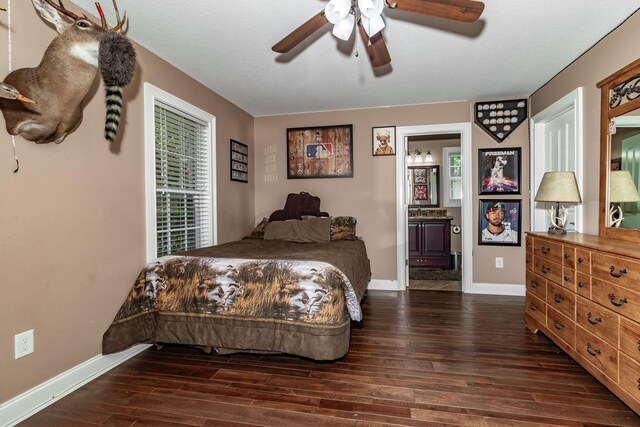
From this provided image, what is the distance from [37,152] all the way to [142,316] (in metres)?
1.26

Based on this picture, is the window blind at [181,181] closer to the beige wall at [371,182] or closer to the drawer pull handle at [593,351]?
the beige wall at [371,182]

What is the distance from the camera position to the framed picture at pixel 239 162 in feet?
13.3

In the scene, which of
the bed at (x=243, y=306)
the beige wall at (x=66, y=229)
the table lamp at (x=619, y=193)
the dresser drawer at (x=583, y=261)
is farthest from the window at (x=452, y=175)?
the beige wall at (x=66, y=229)

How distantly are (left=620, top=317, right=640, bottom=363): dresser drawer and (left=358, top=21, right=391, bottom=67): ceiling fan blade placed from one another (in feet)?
6.69

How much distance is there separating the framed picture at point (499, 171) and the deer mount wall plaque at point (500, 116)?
0.20m

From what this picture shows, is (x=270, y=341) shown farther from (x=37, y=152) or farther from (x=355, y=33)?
(x=355, y=33)

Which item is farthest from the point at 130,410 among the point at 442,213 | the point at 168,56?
the point at 442,213

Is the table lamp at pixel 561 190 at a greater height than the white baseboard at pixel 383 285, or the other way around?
the table lamp at pixel 561 190

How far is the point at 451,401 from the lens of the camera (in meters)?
1.83

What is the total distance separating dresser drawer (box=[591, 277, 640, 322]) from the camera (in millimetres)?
1651

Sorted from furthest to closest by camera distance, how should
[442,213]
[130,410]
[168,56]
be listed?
[442,213] → [168,56] → [130,410]

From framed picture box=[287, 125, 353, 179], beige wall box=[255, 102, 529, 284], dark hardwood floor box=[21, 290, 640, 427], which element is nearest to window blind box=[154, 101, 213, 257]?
dark hardwood floor box=[21, 290, 640, 427]

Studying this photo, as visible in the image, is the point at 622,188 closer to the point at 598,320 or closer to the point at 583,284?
the point at 583,284

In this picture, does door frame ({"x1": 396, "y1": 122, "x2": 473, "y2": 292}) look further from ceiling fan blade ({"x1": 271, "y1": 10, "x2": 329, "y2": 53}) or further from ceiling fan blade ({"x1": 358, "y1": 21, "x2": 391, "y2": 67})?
ceiling fan blade ({"x1": 271, "y1": 10, "x2": 329, "y2": 53})
